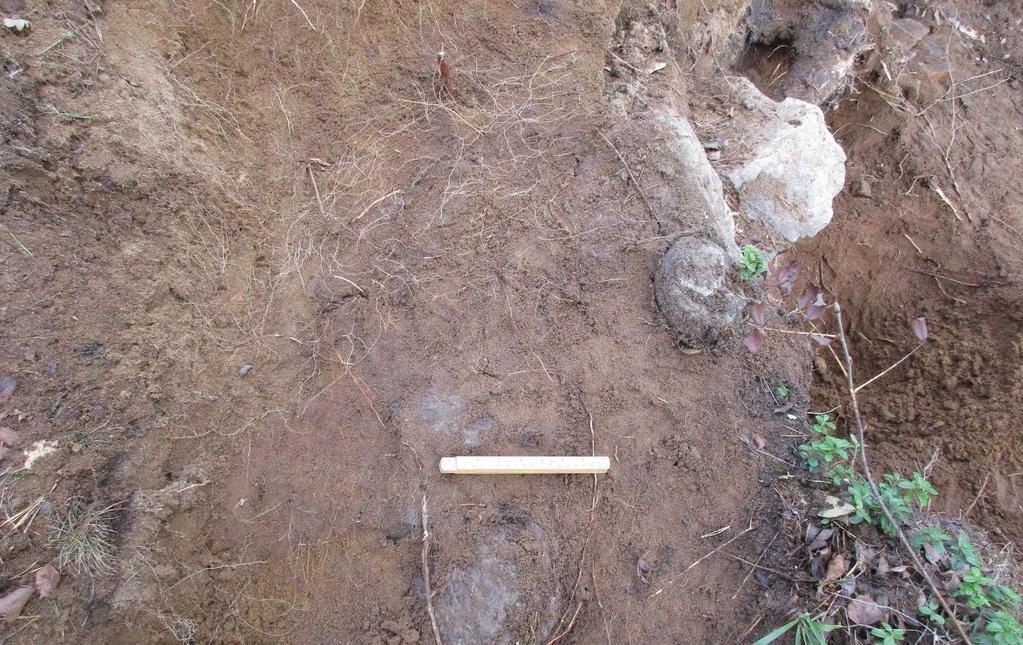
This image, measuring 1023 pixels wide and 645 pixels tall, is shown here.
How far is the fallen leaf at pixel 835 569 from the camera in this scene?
1.92 m

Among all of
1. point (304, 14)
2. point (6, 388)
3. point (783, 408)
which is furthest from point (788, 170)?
point (6, 388)

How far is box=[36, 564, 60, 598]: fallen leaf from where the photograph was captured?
1.54 metres

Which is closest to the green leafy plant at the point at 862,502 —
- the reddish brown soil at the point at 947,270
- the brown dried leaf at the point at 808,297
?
the reddish brown soil at the point at 947,270

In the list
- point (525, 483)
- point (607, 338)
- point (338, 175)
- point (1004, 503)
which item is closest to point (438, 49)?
point (338, 175)

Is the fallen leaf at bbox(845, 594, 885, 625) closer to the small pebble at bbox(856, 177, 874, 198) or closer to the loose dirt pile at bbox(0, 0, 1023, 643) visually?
the loose dirt pile at bbox(0, 0, 1023, 643)

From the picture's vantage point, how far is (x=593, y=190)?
2.62 metres

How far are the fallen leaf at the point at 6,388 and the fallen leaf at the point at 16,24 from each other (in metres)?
1.24

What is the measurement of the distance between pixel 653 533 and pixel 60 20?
3.01m

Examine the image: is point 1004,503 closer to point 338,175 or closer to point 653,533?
point 653,533

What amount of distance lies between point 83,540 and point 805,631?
8.09ft

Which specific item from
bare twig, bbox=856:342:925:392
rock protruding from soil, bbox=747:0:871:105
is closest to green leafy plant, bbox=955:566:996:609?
bare twig, bbox=856:342:925:392

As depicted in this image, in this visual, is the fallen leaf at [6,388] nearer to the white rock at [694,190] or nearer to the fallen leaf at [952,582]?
the white rock at [694,190]

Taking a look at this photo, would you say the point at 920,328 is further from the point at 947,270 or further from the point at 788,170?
the point at 788,170

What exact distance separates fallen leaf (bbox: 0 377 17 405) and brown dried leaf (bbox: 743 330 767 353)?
2.90m
